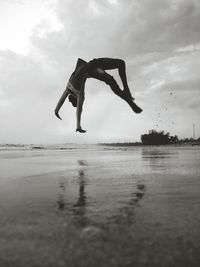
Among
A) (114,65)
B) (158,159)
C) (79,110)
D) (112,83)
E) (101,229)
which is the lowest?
(101,229)

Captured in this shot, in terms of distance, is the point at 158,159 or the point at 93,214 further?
the point at 158,159

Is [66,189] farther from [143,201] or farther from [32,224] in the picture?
[32,224]

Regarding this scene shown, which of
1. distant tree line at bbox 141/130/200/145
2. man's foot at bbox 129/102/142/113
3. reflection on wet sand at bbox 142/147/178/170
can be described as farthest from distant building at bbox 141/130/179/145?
man's foot at bbox 129/102/142/113

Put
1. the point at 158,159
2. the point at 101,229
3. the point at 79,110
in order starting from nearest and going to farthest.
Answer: the point at 101,229, the point at 79,110, the point at 158,159

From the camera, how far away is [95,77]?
4.50 metres

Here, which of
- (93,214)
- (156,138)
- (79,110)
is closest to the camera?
(93,214)

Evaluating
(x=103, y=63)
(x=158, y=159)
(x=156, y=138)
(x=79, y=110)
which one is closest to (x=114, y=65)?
(x=103, y=63)

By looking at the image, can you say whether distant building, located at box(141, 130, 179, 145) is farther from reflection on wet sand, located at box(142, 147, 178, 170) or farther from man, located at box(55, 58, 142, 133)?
man, located at box(55, 58, 142, 133)

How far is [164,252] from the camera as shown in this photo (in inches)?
68.4

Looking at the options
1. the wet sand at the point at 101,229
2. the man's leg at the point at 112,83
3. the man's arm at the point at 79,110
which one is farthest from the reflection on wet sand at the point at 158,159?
the wet sand at the point at 101,229

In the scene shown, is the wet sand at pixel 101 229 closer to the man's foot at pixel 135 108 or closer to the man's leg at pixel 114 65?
the man's foot at pixel 135 108

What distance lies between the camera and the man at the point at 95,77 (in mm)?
4470

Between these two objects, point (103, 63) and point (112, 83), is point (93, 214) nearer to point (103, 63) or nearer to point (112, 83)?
point (112, 83)

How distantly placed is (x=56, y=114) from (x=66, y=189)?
1.17 meters
